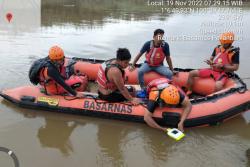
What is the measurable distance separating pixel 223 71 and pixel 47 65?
2.96m

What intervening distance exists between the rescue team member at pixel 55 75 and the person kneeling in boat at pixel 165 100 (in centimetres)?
120

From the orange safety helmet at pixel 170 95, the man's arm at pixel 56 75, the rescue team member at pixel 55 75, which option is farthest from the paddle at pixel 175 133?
the man's arm at pixel 56 75

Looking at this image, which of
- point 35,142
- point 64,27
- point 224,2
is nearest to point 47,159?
point 35,142

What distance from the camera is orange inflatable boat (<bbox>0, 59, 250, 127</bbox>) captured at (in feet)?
15.1

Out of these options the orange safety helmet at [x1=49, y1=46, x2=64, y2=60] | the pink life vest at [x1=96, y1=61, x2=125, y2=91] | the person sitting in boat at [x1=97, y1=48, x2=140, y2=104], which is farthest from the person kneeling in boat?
the orange safety helmet at [x1=49, y1=46, x2=64, y2=60]

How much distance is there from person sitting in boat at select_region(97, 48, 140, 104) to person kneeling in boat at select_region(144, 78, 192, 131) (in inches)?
12.4

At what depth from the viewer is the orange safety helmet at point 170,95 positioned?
175 inches

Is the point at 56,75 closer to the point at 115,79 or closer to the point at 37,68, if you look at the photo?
the point at 37,68

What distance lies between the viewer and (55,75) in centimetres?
483

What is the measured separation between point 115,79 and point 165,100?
2.54ft

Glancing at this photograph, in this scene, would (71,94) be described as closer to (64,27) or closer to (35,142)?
(35,142)

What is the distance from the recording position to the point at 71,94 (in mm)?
5078

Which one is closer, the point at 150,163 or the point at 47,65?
the point at 150,163

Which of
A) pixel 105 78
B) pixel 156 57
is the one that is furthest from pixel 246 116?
pixel 105 78
